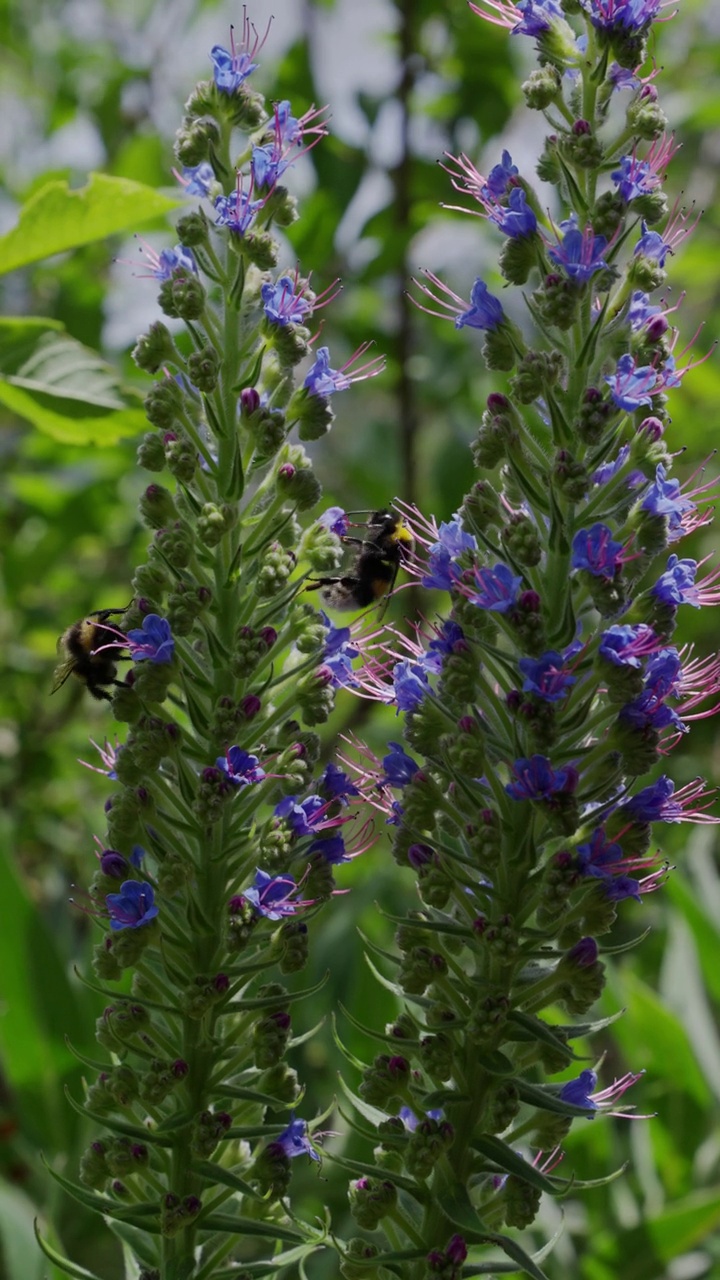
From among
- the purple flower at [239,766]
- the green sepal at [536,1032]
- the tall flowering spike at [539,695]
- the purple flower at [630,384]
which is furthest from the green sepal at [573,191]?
the green sepal at [536,1032]

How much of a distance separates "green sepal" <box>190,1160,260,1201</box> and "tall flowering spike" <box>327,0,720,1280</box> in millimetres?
248

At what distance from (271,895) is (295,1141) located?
540mm

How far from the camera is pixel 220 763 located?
278 centimetres

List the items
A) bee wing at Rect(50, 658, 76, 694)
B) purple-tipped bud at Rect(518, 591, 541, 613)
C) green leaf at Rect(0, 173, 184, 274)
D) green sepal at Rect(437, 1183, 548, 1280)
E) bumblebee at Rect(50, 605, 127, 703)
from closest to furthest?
green sepal at Rect(437, 1183, 548, 1280)
purple-tipped bud at Rect(518, 591, 541, 613)
green leaf at Rect(0, 173, 184, 274)
bumblebee at Rect(50, 605, 127, 703)
bee wing at Rect(50, 658, 76, 694)

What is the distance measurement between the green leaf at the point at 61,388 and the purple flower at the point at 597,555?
1.55 m

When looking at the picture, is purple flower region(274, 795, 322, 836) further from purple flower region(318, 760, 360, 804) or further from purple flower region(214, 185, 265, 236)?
purple flower region(214, 185, 265, 236)

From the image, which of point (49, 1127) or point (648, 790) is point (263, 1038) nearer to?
point (648, 790)

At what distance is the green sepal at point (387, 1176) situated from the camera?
8.74 ft

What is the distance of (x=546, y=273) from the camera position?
3.03 m

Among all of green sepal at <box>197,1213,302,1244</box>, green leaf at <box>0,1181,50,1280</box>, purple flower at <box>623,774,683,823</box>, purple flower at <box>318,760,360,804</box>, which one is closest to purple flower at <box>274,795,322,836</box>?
purple flower at <box>318,760,360,804</box>

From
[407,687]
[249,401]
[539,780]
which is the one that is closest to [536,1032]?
[539,780]

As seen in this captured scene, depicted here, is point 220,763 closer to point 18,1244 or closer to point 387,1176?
point 387,1176

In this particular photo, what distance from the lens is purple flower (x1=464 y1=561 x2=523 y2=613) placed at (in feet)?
9.10

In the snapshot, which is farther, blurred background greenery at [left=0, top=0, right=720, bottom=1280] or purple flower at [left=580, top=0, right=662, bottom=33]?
blurred background greenery at [left=0, top=0, right=720, bottom=1280]
